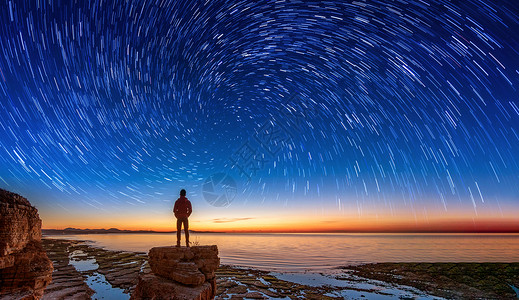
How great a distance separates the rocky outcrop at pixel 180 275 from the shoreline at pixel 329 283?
13.2 m

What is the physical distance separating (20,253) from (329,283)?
91.0ft

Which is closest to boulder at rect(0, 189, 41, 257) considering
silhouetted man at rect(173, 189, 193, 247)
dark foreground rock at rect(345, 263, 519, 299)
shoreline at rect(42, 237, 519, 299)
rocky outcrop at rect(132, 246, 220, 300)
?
rocky outcrop at rect(132, 246, 220, 300)

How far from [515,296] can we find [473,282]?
15.1 feet

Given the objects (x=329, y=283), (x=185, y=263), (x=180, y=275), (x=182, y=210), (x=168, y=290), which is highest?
(x=182, y=210)

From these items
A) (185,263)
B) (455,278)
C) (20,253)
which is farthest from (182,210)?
(455,278)

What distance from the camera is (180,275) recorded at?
10.0 meters

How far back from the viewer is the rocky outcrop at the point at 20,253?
1073cm

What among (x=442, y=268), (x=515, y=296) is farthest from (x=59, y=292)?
(x=442, y=268)

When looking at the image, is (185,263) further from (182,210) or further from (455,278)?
(455,278)

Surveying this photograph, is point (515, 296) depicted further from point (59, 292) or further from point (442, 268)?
point (59, 292)

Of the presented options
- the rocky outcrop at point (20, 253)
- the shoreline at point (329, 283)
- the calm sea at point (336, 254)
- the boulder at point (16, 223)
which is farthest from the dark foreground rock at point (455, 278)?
the boulder at point (16, 223)

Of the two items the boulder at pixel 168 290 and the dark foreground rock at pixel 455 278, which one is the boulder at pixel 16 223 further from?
the dark foreground rock at pixel 455 278

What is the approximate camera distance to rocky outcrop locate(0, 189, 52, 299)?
1073cm

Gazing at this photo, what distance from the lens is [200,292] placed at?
9.47 metres
